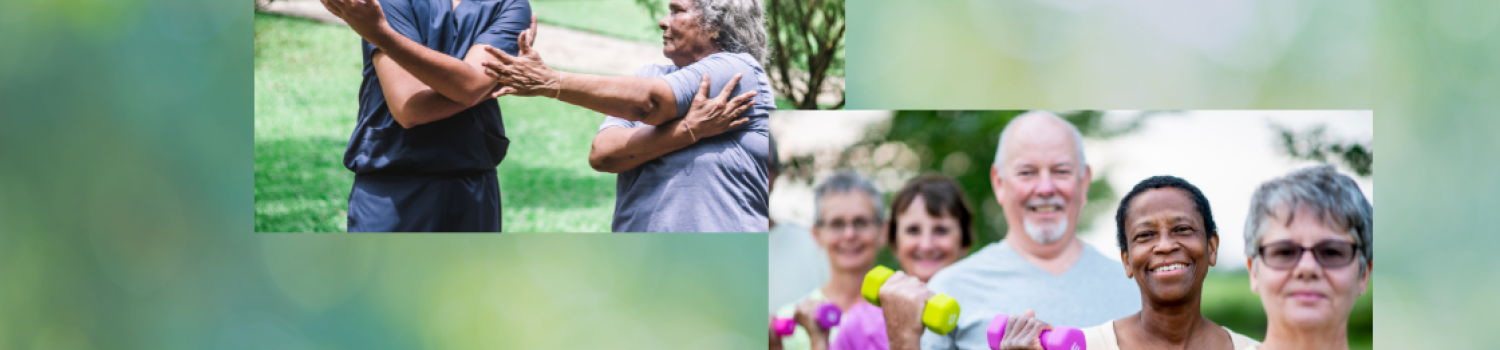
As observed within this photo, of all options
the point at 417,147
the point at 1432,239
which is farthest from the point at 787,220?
the point at 1432,239

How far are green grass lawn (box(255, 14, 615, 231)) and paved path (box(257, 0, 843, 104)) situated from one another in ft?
0.18

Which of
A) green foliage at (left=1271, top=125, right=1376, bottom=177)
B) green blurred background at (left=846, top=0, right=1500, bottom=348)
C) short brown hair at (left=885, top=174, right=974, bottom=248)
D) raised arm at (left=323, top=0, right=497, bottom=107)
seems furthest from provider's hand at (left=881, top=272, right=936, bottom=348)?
raised arm at (left=323, top=0, right=497, bottom=107)

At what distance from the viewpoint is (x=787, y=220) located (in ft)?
6.91

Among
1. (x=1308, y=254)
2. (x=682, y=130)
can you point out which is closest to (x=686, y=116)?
(x=682, y=130)

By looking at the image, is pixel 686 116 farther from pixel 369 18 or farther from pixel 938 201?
pixel 369 18

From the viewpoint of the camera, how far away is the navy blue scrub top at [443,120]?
2260mm

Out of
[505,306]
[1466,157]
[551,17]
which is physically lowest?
[505,306]

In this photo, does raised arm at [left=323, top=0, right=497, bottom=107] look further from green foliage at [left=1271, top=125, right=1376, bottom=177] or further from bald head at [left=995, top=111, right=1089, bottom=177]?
Answer: green foliage at [left=1271, top=125, right=1376, bottom=177]

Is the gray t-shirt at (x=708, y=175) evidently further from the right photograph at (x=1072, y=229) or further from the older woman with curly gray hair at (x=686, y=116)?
the right photograph at (x=1072, y=229)

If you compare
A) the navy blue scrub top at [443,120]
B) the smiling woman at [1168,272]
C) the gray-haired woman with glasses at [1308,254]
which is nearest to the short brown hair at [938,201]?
the smiling woman at [1168,272]

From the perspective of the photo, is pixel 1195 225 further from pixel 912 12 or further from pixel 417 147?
pixel 417 147

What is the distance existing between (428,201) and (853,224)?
1.14 m

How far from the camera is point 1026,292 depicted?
6.64 ft

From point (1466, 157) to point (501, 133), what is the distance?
2546mm
